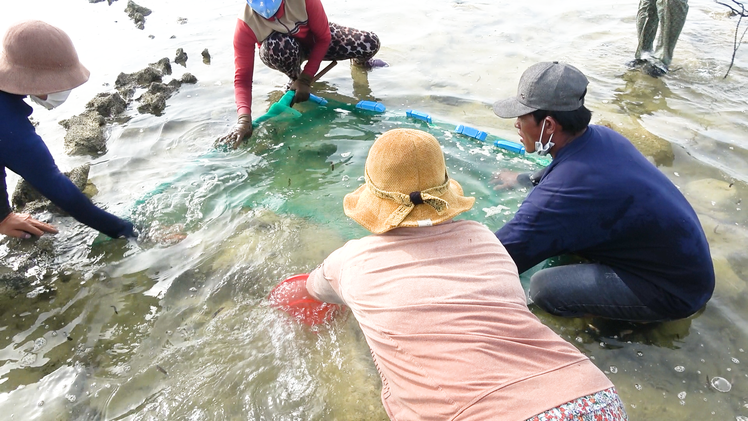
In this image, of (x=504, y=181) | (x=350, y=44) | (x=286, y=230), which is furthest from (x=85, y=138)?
(x=504, y=181)

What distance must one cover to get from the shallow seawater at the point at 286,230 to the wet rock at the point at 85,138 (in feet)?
0.42

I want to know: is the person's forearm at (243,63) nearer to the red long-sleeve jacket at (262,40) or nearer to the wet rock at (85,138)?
the red long-sleeve jacket at (262,40)

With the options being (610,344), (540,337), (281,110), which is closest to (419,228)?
(540,337)

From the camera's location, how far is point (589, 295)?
2.41 m

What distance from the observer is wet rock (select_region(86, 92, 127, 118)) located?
190 inches

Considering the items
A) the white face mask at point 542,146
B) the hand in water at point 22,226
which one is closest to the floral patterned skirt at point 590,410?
the white face mask at point 542,146

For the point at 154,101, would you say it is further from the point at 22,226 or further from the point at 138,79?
the point at 22,226

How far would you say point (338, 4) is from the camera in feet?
25.9

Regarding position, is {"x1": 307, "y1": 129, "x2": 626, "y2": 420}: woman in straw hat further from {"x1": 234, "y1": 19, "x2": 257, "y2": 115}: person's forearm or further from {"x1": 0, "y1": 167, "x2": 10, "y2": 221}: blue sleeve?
{"x1": 234, "y1": 19, "x2": 257, "y2": 115}: person's forearm

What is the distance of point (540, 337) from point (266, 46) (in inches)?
150

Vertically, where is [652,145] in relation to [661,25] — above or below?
below

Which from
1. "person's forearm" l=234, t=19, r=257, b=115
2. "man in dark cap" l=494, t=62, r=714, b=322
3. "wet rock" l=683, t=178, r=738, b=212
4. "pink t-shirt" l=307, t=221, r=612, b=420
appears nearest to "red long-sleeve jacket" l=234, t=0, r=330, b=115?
"person's forearm" l=234, t=19, r=257, b=115

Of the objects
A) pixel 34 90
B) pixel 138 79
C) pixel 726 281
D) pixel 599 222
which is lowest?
pixel 726 281

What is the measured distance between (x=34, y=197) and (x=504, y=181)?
3.68 m
